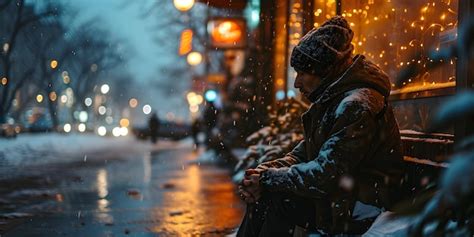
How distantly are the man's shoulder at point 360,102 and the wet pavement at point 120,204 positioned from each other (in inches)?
139

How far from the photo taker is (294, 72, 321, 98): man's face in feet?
10.8

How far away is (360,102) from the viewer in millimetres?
2889

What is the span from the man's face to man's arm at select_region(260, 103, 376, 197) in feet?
1.45

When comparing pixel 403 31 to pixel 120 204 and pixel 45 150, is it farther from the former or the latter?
pixel 45 150

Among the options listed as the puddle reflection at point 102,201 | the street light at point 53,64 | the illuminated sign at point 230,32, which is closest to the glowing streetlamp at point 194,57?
the illuminated sign at point 230,32

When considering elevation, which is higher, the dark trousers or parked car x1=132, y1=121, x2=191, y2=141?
the dark trousers

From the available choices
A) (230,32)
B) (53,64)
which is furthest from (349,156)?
(53,64)

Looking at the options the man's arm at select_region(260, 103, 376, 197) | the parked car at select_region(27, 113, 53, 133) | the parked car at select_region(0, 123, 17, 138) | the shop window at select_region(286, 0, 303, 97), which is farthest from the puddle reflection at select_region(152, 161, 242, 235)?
the parked car at select_region(27, 113, 53, 133)

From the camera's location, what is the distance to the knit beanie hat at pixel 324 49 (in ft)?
10.4

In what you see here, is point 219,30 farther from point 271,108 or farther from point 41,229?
point 41,229

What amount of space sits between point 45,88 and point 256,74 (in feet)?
132

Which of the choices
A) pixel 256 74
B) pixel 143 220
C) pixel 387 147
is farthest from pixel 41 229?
pixel 256 74

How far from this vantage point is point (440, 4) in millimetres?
4754

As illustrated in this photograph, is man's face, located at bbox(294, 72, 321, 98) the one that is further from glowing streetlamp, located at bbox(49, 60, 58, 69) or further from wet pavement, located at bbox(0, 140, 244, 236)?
glowing streetlamp, located at bbox(49, 60, 58, 69)
